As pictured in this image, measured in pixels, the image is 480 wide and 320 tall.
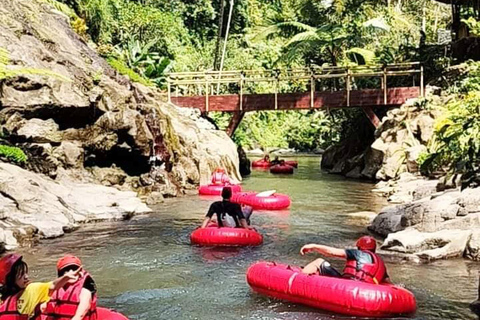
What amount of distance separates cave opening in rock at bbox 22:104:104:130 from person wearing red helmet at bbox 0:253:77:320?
35.8 feet

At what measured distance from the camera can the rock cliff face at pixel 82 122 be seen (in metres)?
14.8

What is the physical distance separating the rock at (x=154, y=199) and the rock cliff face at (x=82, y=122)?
0.45ft

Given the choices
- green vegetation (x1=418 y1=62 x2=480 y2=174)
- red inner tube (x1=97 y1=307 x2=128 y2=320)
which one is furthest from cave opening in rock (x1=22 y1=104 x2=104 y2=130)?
red inner tube (x1=97 y1=307 x2=128 y2=320)

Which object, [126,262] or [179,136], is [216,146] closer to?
[179,136]

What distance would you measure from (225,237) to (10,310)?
5407 mm

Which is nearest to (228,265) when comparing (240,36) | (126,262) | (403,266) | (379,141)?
(126,262)

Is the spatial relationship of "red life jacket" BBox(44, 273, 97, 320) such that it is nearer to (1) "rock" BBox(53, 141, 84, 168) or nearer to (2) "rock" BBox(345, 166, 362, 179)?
(1) "rock" BBox(53, 141, 84, 168)

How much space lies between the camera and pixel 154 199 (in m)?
15.6

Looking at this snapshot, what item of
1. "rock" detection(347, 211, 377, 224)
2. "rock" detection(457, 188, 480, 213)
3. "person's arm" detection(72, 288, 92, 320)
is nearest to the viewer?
"person's arm" detection(72, 288, 92, 320)

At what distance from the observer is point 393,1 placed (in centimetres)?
3234

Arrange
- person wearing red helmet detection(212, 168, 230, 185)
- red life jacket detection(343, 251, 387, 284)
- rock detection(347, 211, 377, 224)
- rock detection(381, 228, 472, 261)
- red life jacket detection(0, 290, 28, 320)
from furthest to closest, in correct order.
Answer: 1. person wearing red helmet detection(212, 168, 230, 185)
2. rock detection(347, 211, 377, 224)
3. rock detection(381, 228, 472, 261)
4. red life jacket detection(343, 251, 387, 284)
5. red life jacket detection(0, 290, 28, 320)

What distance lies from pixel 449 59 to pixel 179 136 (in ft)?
28.9

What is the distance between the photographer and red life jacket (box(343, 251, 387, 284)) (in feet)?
21.8

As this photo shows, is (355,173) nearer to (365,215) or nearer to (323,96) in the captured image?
(323,96)
